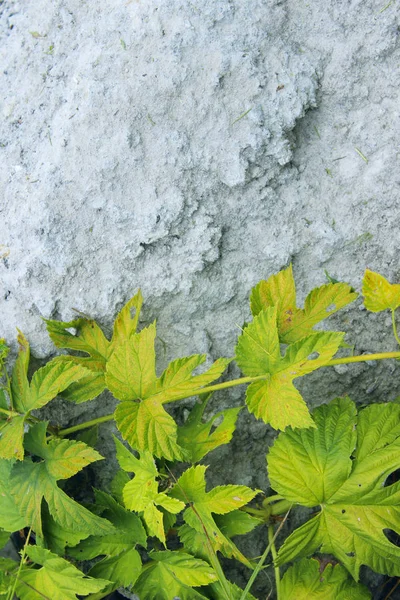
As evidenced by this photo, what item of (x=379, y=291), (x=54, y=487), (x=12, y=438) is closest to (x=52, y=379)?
(x=12, y=438)

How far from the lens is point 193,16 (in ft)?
5.79

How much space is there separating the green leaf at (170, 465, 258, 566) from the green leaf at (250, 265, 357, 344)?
451 mm

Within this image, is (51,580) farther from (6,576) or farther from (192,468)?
(192,468)

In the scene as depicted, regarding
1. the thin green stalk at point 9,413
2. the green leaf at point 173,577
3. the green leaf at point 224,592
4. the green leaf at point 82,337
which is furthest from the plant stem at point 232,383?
the green leaf at point 224,592

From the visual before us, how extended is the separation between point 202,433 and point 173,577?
43cm

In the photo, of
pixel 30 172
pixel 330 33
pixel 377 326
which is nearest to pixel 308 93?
pixel 330 33

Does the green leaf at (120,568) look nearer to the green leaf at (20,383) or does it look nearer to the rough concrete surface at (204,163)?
the green leaf at (20,383)

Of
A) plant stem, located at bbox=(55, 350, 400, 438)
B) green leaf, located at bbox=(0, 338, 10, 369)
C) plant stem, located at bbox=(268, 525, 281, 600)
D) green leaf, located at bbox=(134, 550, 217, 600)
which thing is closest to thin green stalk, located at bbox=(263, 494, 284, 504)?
plant stem, located at bbox=(268, 525, 281, 600)

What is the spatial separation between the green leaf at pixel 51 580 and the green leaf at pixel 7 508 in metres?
0.09

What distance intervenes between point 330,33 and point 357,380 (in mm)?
1128

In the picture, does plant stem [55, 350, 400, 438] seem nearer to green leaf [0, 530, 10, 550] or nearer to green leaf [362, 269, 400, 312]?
green leaf [362, 269, 400, 312]

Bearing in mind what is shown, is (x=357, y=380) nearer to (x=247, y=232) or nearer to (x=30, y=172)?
(x=247, y=232)

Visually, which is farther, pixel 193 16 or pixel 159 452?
pixel 193 16

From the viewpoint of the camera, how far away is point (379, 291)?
1500 mm
